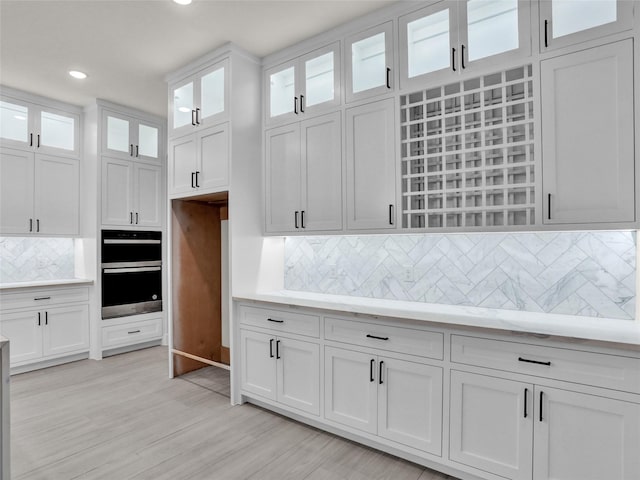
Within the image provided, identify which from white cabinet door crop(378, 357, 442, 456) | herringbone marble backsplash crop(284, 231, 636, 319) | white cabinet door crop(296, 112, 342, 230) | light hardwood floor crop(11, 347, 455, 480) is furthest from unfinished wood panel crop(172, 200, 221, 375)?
white cabinet door crop(378, 357, 442, 456)

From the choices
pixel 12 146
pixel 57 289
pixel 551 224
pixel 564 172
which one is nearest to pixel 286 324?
pixel 551 224

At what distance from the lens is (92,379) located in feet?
12.6

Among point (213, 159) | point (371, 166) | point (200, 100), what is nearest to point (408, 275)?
point (371, 166)

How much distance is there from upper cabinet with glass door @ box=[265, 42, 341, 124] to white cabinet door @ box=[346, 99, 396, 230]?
0.31 m

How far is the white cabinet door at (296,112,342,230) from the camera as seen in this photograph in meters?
2.94

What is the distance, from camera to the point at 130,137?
189 inches

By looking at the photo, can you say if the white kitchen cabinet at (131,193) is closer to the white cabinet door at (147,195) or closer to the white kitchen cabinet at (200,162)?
the white cabinet door at (147,195)

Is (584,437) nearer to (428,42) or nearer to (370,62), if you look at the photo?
(428,42)

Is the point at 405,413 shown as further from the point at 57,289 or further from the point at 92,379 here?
the point at 57,289

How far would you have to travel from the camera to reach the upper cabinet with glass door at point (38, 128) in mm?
4086

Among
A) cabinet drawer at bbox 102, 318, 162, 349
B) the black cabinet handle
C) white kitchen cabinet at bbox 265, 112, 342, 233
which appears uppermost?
the black cabinet handle

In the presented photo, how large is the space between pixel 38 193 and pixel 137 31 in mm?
2458

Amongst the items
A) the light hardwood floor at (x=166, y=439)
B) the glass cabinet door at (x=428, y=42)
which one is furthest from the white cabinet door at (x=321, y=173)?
the light hardwood floor at (x=166, y=439)

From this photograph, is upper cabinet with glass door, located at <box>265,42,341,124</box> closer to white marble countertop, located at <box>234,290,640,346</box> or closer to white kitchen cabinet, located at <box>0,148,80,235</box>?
white marble countertop, located at <box>234,290,640,346</box>
